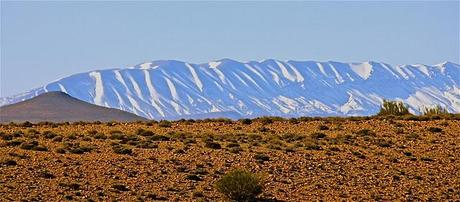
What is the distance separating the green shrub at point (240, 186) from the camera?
34.5m

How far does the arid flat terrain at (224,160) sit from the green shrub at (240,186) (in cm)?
75

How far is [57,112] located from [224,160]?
140 m

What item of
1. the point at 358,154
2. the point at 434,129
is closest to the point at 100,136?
the point at 358,154

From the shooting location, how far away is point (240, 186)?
34.5 m

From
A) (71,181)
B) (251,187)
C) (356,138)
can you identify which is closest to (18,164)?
(71,181)

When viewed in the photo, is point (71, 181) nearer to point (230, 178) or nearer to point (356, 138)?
point (230, 178)

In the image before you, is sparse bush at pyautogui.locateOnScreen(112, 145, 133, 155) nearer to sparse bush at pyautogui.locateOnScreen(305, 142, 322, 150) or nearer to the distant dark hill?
sparse bush at pyautogui.locateOnScreen(305, 142, 322, 150)

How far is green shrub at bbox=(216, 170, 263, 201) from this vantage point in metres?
34.5

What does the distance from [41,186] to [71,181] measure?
113cm

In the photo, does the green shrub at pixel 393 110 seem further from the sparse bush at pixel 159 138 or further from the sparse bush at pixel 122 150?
the sparse bush at pixel 122 150

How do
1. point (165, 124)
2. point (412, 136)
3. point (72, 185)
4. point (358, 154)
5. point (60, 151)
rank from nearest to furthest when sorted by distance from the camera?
point (72, 185) < point (60, 151) < point (358, 154) < point (412, 136) < point (165, 124)

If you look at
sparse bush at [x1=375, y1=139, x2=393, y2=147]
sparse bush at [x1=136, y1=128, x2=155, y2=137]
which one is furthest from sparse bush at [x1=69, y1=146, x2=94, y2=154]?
sparse bush at [x1=375, y1=139, x2=393, y2=147]

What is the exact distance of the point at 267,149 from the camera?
143ft

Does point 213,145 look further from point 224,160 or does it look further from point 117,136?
point 117,136
